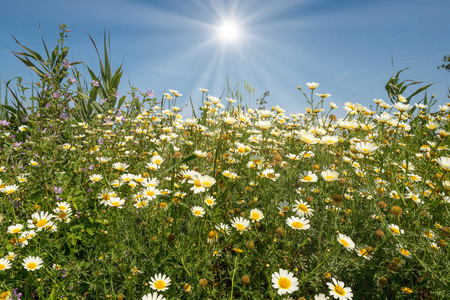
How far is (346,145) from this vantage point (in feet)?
10.4

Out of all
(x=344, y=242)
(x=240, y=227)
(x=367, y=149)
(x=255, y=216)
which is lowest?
(x=344, y=242)

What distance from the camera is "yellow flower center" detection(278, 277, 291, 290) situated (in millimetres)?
1242

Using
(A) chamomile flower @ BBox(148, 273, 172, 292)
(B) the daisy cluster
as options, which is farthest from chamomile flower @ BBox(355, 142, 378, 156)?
(A) chamomile flower @ BBox(148, 273, 172, 292)

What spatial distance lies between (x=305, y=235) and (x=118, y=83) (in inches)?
209

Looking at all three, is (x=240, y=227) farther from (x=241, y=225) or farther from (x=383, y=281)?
(x=383, y=281)

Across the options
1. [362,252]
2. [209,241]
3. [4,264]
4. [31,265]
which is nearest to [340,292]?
[362,252]

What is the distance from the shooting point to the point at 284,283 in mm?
1258

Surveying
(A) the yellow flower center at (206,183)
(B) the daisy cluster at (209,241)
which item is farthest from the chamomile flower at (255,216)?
(A) the yellow flower center at (206,183)

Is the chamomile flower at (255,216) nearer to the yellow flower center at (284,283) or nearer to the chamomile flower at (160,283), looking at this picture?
the yellow flower center at (284,283)

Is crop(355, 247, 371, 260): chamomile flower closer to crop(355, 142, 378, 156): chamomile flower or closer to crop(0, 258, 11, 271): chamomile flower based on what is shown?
crop(355, 142, 378, 156): chamomile flower

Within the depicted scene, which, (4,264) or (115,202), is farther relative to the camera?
(115,202)

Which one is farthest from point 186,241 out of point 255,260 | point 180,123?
point 180,123

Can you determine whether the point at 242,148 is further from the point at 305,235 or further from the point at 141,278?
the point at 141,278

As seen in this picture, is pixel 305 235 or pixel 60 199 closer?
pixel 305 235
